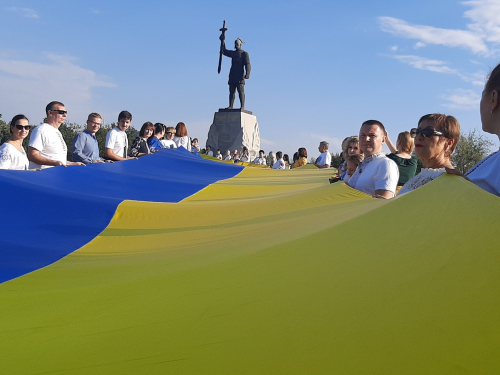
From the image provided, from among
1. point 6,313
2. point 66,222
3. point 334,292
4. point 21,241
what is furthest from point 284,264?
point 66,222

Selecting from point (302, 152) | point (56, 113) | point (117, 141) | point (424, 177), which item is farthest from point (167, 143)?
point (424, 177)

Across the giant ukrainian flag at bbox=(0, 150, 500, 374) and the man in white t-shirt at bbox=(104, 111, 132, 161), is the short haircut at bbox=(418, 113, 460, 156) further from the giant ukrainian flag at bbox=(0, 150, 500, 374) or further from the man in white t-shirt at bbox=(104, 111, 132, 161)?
the man in white t-shirt at bbox=(104, 111, 132, 161)

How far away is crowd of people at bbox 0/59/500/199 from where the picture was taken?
4.63ft

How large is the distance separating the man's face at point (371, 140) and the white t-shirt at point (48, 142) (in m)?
2.56

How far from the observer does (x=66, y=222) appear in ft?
9.87

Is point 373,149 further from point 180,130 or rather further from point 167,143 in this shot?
point 180,130

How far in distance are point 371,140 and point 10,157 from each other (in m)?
2.64

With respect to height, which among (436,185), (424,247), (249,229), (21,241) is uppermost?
(436,185)

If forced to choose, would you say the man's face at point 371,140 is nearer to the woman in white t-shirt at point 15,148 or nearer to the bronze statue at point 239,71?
the woman in white t-shirt at point 15,148

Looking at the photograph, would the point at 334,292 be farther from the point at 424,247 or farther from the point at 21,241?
the point at 21,241

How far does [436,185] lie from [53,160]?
3.64 meters

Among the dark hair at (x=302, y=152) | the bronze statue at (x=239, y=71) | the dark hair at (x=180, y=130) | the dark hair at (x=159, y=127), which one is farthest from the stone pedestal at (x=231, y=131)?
the dark hair at (x=159, y=127)

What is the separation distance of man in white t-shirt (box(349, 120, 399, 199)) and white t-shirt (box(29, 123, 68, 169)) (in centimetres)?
252

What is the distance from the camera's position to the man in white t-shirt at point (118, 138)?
5.57 metres
